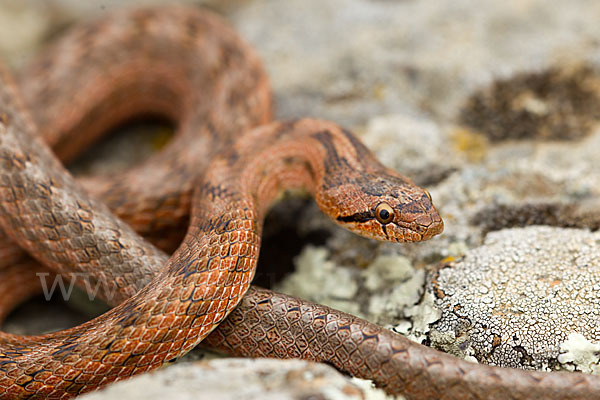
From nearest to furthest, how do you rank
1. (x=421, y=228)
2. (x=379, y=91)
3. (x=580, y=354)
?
(x=580, y=354)
(x=421, y=228)
(x=379, y=91)

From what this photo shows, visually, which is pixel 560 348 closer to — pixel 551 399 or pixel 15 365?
pixel 551 399

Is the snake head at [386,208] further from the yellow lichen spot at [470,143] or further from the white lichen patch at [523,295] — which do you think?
the yellow lichen spot at [470,143]

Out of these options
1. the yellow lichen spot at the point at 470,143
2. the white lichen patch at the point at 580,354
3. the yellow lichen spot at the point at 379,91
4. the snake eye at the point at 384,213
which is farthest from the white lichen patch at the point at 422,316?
the yellow lichen spot at the point at 379,91

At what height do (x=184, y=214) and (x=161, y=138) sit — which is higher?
(x=161, y=138)

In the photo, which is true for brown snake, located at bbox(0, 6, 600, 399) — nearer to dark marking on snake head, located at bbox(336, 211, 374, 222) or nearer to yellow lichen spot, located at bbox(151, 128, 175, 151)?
dark marking on snake head, located at bbox(336, 211, 374, 222)

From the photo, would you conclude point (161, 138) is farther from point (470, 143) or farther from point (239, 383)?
point (239, 383)

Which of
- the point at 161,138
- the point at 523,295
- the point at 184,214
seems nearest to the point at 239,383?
the point at 523,295
